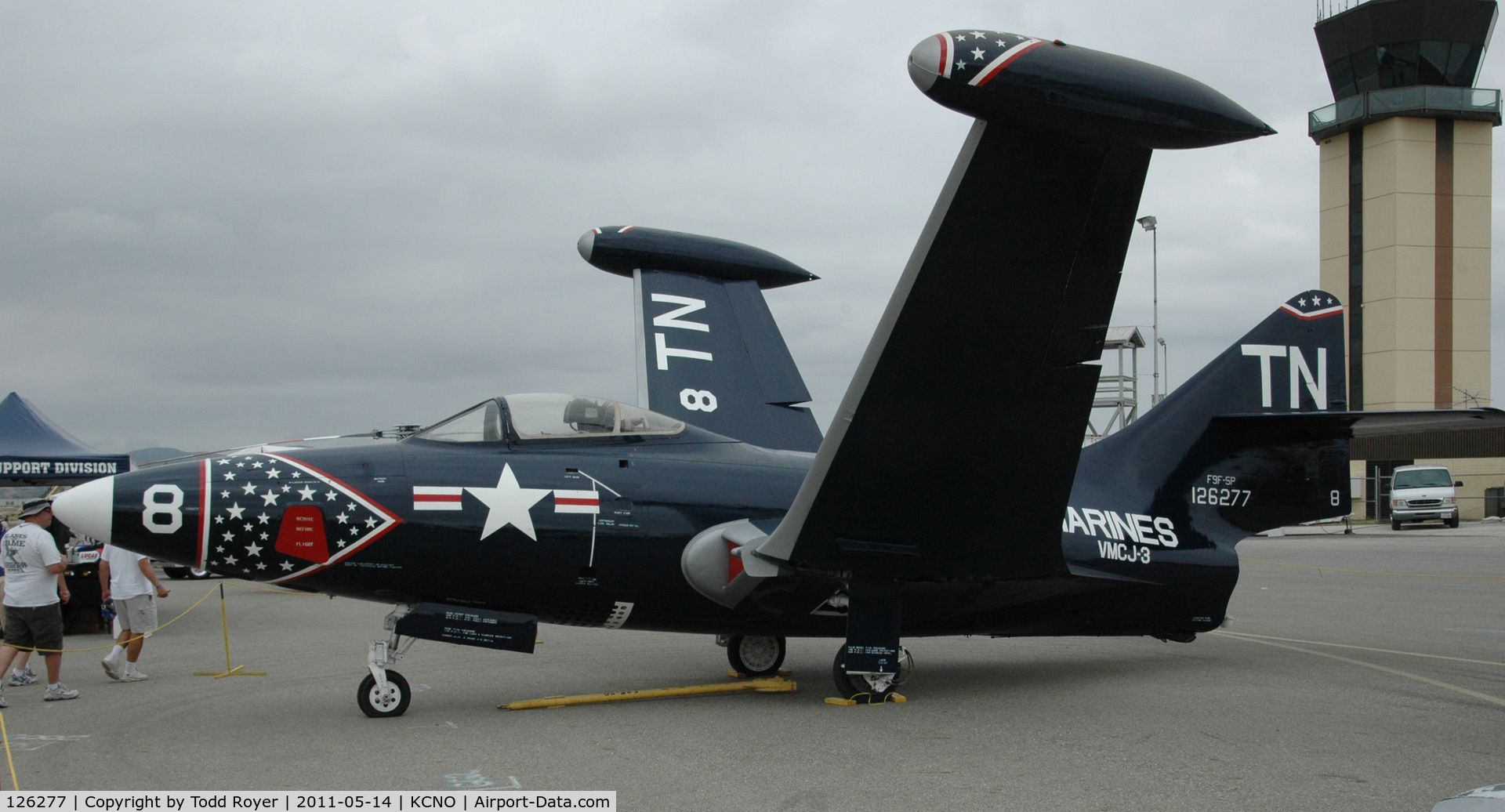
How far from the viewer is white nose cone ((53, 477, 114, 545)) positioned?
6.99 m

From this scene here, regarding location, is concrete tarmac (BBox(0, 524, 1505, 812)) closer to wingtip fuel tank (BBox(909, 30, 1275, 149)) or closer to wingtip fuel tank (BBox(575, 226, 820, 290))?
wingtip fuel tank (BBox(909, 30, 1275, 149))

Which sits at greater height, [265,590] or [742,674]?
[742,674]

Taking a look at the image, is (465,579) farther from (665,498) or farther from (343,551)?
(665,498)

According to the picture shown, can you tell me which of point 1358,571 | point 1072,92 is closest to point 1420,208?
point 1358,571

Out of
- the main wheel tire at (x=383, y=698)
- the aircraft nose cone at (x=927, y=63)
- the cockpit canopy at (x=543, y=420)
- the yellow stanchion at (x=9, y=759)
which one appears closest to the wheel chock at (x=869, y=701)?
the cockpit canopy at (x=543, y=420)

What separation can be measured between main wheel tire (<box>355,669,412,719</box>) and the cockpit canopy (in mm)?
1900

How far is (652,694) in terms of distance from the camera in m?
8.50

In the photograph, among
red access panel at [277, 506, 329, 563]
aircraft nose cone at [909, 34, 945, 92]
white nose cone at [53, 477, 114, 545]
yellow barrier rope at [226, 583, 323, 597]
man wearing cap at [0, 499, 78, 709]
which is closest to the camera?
aircraft nose cone at [909, 34, 945, 92]

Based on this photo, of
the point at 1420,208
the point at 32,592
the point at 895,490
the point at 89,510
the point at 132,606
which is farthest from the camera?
the point at 1420,208

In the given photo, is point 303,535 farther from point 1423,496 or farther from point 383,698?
point 1423,496

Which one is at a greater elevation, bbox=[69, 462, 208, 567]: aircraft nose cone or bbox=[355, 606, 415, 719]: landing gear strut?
bbox=[69, 462, 208, 567]: aircraft nose cone

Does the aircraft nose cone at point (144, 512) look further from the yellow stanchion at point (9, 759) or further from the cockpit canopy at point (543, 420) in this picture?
the cockpit canopy at point (543, 420)

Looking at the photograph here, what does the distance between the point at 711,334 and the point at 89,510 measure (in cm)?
772

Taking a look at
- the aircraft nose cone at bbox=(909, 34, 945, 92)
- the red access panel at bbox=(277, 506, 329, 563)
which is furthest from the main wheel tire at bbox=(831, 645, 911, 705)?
the aircraft nose cone at bbox=(909, 34, 945, 92)
